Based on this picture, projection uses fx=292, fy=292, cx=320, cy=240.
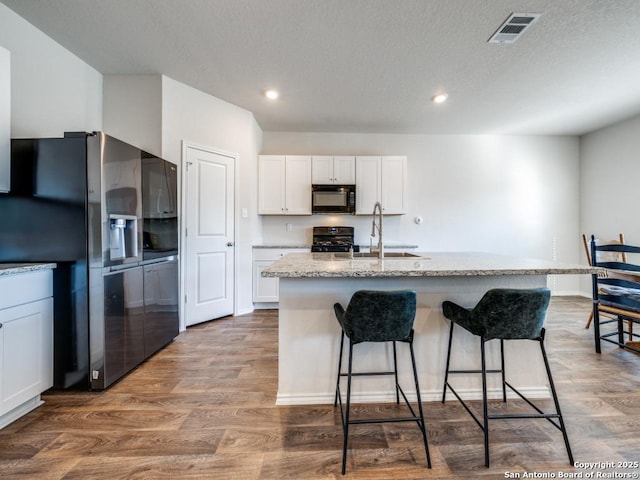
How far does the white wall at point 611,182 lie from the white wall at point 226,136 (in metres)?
5.08

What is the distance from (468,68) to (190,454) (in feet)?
12.0

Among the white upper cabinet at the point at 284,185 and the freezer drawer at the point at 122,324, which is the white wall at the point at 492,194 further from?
the freezer drawer at the point at 122,324

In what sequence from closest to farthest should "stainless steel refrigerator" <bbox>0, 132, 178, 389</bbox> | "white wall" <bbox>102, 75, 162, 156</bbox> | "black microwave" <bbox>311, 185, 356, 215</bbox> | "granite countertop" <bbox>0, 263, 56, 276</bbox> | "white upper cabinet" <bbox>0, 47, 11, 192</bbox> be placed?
"granite countertop" <bbox>0, 263, 56, 276</bbox>
"white upper cabinet" <bbox>0, 47, 11, 192</bbox>
"stainless steel refrigerator" <bbox>0, 132, 178, 389</bbox>
"white wall" <bbox>102, 75, 162, 156</bbox>
"black microwave" <bbox>311, 185, 356, 215</bbox>

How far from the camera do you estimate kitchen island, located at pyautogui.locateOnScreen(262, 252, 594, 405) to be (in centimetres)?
182

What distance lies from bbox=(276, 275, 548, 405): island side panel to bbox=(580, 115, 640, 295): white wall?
3.44 meters

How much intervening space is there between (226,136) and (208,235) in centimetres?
126

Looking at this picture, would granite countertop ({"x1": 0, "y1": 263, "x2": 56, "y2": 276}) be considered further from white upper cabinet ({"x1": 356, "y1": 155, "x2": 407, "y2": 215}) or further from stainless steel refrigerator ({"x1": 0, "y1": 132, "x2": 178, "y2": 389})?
white upper cabinet ({"x1": 356, "y1": 155, "x2": 407, "y2": 215})

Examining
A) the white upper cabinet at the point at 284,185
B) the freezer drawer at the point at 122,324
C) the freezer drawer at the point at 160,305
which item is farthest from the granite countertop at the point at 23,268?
the white upper cabinet at the point at 284,185

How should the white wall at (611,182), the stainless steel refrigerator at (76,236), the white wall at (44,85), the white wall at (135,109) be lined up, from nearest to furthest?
the stainless steel refrigerator at (76,236) → the white wall at (44,85) → the white wall at (135,109) → the white wall at (611,182)

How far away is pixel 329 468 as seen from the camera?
4.46 feet

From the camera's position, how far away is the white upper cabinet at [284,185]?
4.28m

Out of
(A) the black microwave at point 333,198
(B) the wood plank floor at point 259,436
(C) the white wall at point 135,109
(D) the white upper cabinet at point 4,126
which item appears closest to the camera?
(B) the wood plank floor at point 259,436

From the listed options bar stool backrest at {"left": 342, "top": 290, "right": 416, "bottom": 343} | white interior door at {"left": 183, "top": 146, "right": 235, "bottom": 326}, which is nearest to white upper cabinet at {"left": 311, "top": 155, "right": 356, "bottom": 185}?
white interior door at {"left": 183, "top": 146, "right": 235, "bottom": 326}

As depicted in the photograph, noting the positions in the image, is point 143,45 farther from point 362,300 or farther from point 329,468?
point 329,468
